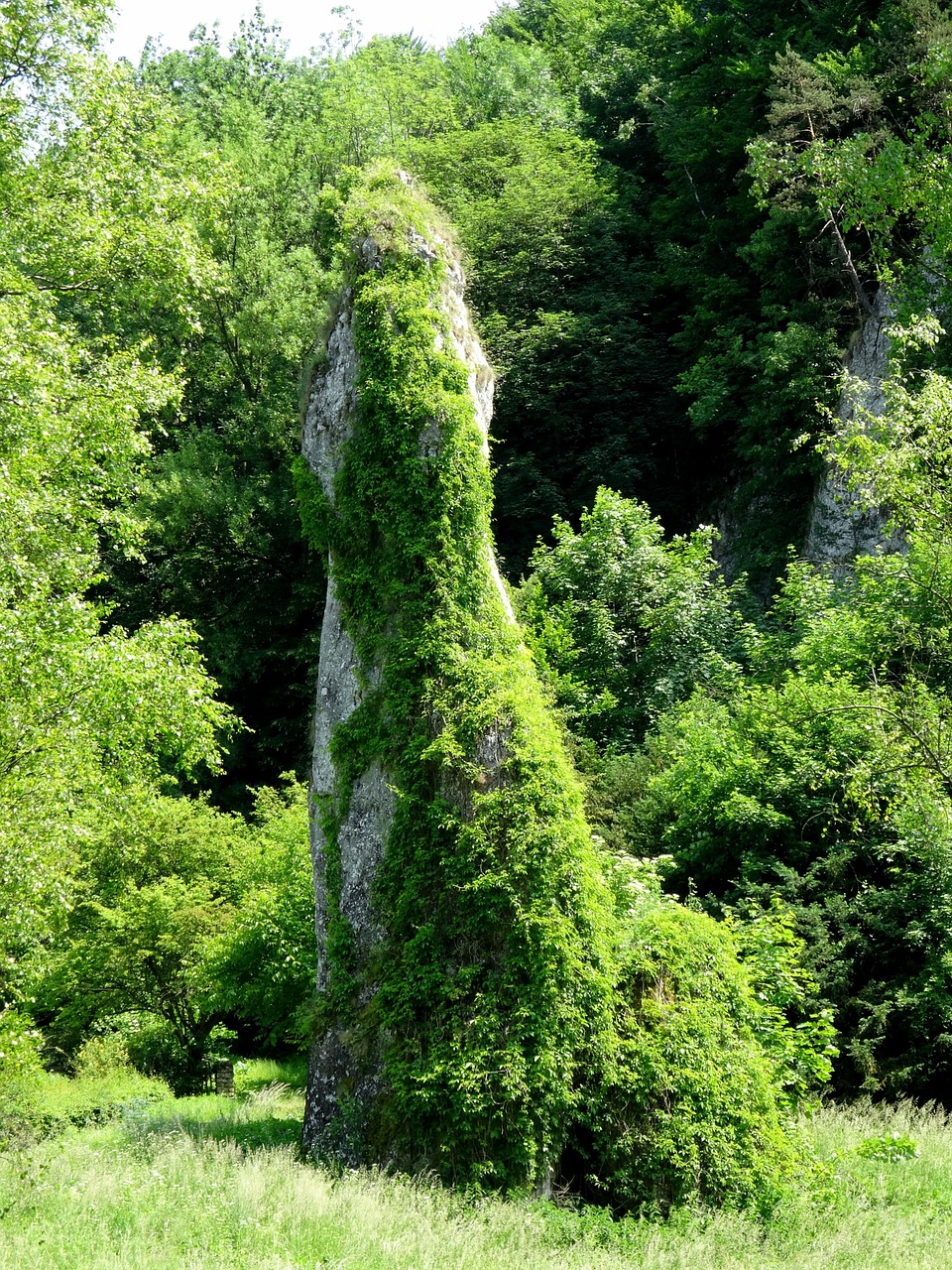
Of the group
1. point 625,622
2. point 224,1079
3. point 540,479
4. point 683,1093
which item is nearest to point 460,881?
point 683,1093

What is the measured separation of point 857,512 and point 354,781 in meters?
16.7

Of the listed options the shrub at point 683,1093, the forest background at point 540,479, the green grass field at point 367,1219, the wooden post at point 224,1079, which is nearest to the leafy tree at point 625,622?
the forest background at point 540,479

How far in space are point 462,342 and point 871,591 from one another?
983cm

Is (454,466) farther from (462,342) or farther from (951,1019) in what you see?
(951,1019)

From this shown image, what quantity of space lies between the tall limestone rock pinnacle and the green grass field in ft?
2.35

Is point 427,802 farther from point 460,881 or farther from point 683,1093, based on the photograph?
point 683,1093

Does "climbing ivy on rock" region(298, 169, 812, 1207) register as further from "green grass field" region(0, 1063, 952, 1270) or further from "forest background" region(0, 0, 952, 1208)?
"forest background" region(0, 0, 952, 1208)

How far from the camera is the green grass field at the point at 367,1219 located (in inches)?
241

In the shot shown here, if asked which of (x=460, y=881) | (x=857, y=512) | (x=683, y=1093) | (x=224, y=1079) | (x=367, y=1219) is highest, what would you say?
(x=857, y=512)

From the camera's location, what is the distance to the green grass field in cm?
611

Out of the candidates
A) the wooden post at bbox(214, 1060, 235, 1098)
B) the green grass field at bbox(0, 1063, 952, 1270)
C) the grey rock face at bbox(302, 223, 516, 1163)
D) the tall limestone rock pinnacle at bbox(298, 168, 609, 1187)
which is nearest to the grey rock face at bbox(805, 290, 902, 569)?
the grey rock face at bbox(302, 223, 516, 1163)

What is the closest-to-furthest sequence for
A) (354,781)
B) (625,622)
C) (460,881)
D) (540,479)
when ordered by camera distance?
(460,881) → (354,781) → (625,622) → (540,479)

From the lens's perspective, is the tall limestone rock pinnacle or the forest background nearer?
the tall limestone rock pinnacle

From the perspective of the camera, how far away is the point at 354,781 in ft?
34.2
